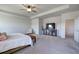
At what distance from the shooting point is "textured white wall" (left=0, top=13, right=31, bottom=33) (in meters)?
6.86

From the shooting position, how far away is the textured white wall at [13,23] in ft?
22.5

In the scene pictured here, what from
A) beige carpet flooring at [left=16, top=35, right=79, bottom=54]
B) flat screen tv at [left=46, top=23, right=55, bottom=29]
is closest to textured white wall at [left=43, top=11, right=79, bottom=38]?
flat screen tv at [left=46, top=23, right=55, bottom=29]

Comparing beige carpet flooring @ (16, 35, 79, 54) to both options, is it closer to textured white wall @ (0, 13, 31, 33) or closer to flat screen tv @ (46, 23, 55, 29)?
textured white wall @ (0, 13, 31, 33)

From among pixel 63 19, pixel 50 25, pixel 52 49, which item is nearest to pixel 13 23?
pixel 50 25

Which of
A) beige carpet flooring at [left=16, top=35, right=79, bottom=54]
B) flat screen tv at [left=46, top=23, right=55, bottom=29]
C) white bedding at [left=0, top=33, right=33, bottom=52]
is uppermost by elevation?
flat screen tv at [left=46, top=23, right=55, bottom=29]

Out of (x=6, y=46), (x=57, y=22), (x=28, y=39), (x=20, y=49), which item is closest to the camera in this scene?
(x=6, y=46)

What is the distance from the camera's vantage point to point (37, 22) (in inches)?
349

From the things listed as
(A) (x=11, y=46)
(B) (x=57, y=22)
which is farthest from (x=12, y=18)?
(A) (x=11, y=46)

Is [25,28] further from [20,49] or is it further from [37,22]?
[20,49]

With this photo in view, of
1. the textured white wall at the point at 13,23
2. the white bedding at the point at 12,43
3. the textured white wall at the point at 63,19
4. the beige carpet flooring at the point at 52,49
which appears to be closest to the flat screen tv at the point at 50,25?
the textured white wall at the point at 63,19

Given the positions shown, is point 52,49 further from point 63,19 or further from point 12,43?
point 63,19

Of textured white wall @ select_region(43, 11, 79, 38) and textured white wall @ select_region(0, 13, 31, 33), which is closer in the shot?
textured white wall @ select_region(43, 11, 79, 38)
